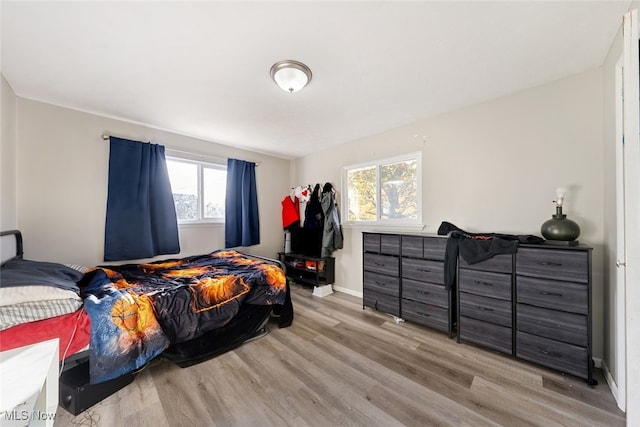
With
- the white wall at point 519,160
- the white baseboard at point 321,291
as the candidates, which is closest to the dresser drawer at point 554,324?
the white wall at point 519,160

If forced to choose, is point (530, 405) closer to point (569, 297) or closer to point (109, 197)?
point (569, 297)

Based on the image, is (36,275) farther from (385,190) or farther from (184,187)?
(385,190)

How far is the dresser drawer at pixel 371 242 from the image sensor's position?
9.79 feet

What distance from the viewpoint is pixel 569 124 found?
2.03 m

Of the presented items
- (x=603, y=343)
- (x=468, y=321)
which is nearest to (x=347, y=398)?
(x=468, y=321)

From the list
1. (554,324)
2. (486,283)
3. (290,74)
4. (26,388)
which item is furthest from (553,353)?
(26,388)

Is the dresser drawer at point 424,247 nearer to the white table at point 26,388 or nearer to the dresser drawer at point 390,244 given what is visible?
the dresser drawer at point 390,244

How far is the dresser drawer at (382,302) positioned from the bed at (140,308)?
104 centimetres

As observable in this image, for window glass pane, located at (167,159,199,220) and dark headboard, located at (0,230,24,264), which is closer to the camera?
dark headboard, located at (0,230,24,264)

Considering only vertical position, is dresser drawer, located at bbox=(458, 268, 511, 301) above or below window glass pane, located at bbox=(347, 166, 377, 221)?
below

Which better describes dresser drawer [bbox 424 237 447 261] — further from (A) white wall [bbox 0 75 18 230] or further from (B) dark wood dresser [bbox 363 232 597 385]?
(A) white wall [bbox 0 75 18 230]

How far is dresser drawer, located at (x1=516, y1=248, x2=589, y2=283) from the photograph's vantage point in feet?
5.60

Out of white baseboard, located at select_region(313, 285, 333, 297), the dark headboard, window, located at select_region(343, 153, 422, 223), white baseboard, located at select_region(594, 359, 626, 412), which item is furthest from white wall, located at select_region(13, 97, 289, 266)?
white baseboard, located at select_region(594, 359, 626, 412)

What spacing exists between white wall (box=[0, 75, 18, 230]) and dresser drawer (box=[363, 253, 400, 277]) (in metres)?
3.46
